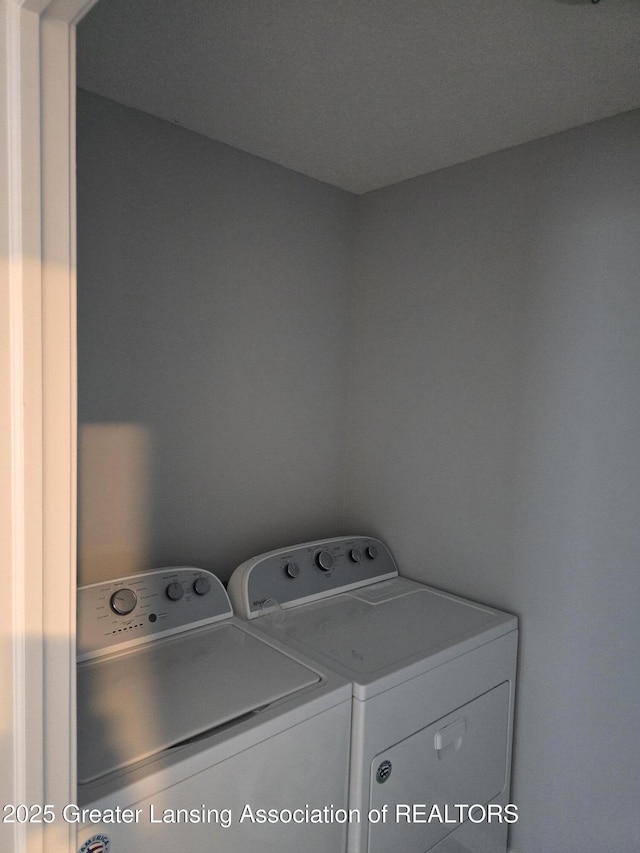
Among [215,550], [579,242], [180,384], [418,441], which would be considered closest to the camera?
[579,242]

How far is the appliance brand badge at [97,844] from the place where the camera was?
889 millimetres

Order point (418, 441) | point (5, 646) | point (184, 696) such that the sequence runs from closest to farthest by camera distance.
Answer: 1. point (5, 646)
2. point (184, 696)
3. point (418, 441)

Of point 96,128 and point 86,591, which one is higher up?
point 96,128

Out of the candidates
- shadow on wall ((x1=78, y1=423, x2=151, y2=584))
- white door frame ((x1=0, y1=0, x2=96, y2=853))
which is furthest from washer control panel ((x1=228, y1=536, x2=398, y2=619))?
white door frame ((x1=0, y1=0, x2=96, y2=853))

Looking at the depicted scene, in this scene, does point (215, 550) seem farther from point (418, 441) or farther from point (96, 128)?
point (96, 128)

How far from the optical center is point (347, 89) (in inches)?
54.7

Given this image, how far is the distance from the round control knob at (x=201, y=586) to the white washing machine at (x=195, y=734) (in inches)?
1.7

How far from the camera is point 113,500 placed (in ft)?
5.08

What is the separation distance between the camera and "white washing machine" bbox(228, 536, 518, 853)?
4.25 ft

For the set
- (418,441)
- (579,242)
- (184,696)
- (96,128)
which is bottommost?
(184,696)

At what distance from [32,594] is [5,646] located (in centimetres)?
7

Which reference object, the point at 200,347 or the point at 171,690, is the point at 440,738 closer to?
the point at 171,690

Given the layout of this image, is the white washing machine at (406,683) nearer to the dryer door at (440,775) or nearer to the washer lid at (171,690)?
the dryer door at (440,775)

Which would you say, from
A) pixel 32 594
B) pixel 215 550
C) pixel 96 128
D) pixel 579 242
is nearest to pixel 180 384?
pixel 215 550
